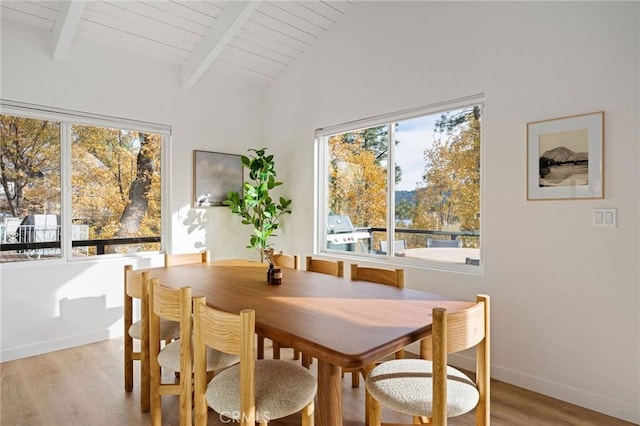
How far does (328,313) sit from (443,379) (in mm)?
556

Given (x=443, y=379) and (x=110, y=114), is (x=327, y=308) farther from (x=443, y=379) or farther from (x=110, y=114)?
(x=110, y=114)

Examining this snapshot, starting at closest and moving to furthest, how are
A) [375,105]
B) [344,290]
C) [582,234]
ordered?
1. [344,290]
2. [582,234]
3. [375,105]

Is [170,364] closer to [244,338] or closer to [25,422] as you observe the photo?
[244,338]

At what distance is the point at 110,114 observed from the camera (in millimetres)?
3637

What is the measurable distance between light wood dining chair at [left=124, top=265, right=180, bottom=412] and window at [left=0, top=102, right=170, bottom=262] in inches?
54.6

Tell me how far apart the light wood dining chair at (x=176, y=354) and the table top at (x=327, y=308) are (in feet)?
0.60

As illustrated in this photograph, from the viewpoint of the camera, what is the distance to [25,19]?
3.14 m

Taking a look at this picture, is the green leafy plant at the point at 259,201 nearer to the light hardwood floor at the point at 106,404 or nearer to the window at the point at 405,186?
the window at the point at 405,186

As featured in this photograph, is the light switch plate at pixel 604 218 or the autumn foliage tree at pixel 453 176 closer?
the light switch plate at pixel 604 218

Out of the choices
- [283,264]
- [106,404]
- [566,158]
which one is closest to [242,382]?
[106,404]

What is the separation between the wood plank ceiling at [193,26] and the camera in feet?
10.2

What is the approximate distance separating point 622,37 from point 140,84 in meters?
3.97

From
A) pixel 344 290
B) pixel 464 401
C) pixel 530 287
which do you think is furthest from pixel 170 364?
pixel 530 287

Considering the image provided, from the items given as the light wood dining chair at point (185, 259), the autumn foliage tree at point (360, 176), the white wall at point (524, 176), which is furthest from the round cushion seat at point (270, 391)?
the autumn foliage tree at point (360, 176)
